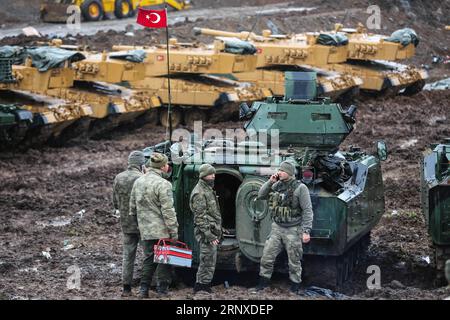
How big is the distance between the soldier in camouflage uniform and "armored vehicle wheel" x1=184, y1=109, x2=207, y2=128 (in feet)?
52.2

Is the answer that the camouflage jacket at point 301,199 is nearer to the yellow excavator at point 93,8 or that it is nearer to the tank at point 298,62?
the tank at point 298,62

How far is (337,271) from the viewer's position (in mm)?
12320

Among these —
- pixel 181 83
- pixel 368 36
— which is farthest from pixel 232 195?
pixel 368 36

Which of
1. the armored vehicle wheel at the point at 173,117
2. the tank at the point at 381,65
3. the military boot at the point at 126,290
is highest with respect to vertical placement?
Answer: the tank at the point at 381,65

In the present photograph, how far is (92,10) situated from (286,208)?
3249 centimetres

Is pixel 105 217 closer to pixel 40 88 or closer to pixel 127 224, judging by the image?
pixel 127 224

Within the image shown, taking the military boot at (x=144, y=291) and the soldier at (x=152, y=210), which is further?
the military boot at (x=144, y=291)

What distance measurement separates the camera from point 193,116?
2759cm

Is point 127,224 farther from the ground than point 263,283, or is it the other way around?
point 127,224

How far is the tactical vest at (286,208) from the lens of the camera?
37.4 feet

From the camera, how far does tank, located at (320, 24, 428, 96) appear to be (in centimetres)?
3148

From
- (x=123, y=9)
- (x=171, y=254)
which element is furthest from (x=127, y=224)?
(x=123, y=9)

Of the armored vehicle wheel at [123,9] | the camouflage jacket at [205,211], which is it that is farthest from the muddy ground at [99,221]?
the armored vehicle wheel at [123,9]

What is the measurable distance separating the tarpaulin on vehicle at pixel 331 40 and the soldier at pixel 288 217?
18978 millimetres
